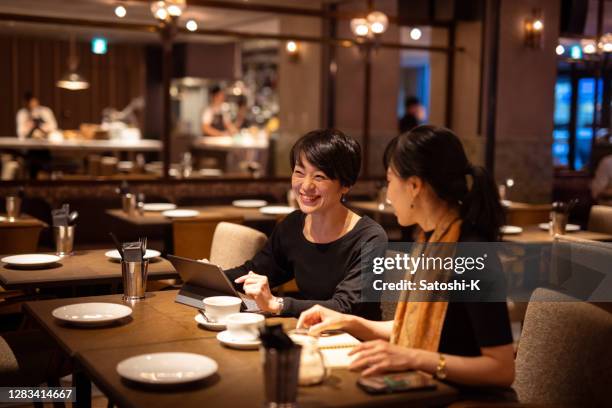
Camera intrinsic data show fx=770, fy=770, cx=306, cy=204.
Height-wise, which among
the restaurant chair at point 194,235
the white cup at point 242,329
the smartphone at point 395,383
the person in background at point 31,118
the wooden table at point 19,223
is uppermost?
the person in background at point 31,118

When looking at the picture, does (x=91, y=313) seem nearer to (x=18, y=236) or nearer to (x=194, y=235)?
(x=18, y=236)

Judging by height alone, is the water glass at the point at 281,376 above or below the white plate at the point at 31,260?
above

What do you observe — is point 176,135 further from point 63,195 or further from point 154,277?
point 154,277

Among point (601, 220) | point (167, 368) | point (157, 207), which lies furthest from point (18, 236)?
point (601, 220)

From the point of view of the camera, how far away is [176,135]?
12.6 meters

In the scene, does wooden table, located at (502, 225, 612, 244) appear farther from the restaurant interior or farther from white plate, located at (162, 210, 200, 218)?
white plate, located at (162, 210, 200, 218)

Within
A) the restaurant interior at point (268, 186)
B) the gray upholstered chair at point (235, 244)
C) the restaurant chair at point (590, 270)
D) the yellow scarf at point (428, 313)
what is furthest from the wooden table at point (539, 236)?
the yellow scarf at point (428, 313)

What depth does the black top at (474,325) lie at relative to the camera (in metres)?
1.85

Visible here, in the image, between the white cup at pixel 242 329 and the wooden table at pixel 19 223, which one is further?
the wooden table at pixel 19 223

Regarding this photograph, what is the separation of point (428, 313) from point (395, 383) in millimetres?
260

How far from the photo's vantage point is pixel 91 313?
7.94 feet

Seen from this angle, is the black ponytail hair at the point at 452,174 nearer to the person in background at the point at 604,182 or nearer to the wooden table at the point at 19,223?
the wooden table at the point at 19,223

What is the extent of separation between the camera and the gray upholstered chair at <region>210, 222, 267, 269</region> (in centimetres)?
339

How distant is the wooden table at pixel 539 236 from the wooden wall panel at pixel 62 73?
12006mm
